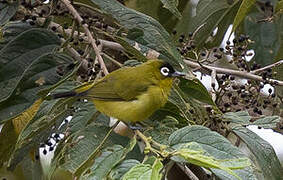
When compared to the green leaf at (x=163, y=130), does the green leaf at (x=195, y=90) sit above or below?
above

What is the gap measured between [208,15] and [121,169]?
5.36ft

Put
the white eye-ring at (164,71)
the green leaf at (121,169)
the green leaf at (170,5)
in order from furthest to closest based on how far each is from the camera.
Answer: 1. the white eye-ring at (164,71)
2. the green leaf at (170,5)
3. the green leaf at (121,169)

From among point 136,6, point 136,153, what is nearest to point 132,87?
point 136,153

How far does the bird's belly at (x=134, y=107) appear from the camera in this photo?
237 centimetres

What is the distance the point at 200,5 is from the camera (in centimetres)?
315

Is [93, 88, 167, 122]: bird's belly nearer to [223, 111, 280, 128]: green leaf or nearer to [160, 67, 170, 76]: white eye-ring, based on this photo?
[160, 67, 170, 76]: white eye-ring

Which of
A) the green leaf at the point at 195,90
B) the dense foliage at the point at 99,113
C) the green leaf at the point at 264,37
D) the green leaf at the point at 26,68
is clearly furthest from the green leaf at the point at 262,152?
the green leaf at the point at 264,37

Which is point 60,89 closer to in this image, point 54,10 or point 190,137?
point 54,10

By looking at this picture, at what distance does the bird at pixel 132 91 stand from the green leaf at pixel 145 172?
2.42ft

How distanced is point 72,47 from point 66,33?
12 cm

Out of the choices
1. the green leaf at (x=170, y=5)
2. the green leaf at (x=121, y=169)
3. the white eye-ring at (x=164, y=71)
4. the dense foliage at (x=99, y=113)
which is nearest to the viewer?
the green leaf at (x=121, y=169)

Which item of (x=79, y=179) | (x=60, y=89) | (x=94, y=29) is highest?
(x=94, y=29)

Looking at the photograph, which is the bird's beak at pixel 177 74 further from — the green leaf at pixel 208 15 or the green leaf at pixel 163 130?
the green leaf at pixel 208 15

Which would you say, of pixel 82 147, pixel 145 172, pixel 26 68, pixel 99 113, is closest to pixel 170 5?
pixel 99 113
